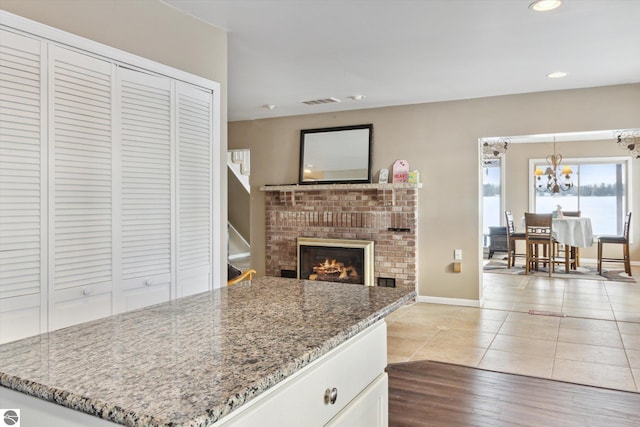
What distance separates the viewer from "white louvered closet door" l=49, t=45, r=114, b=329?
2186 mm

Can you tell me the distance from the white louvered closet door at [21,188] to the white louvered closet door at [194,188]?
2.75 feet

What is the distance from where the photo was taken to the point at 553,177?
9.27 meters

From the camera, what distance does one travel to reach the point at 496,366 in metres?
3.46

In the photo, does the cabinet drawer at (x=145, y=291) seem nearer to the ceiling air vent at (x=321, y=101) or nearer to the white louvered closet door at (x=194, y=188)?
the white louvered closet door at (x=194, y=188)

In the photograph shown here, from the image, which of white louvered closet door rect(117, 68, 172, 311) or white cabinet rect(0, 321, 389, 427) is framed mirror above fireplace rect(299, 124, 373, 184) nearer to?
white louvered closet door rect(117, 68, 172, 311)

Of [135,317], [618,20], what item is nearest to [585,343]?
[618,20]

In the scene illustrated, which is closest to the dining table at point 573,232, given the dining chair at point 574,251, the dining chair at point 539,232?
the dining chair at point 539,232

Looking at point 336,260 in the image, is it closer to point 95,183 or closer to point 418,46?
point 418,46

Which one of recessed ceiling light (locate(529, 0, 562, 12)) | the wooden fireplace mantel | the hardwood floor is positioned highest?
recessed ceiling light (locate(529, 0, 562, 12))

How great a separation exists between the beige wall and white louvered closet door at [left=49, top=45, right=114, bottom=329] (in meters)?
3.93

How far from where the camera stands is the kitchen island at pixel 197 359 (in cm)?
81

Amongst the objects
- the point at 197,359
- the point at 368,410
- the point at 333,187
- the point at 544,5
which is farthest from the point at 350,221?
the point at 197,359

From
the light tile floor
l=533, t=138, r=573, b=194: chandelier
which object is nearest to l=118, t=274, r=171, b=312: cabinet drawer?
the light tile floor

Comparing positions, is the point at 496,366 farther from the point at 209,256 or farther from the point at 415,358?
the point at 209,256
